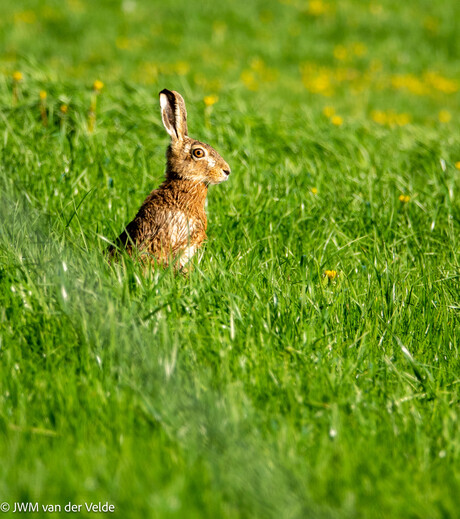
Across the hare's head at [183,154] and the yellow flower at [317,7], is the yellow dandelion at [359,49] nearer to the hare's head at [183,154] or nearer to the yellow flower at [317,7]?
the yellow flower at [317,7]

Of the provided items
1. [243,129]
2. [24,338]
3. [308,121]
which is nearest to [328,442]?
[24,338]

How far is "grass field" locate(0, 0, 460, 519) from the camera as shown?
226 cm

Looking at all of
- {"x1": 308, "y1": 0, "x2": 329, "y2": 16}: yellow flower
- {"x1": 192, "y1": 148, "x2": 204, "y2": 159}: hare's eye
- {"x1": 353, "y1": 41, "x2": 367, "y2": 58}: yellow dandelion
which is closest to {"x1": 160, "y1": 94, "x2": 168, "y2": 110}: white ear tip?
{"x1": 192, "y1": 148, "x2": 204, "y2": 159}: hare's eye

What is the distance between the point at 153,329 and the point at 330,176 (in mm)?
2820

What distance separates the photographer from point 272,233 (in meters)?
4.30

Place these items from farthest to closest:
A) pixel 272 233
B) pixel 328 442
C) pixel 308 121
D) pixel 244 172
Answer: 1. pixel 308 121
2. pixel 244 172
3. pixel 272 233
4. pixel 328 442

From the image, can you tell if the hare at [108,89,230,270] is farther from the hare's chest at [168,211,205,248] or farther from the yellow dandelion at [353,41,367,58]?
the yellow dandelion at [353,41,367,58]

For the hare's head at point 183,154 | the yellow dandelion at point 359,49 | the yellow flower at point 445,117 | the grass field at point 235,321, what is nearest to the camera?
the grass field at point 235,321

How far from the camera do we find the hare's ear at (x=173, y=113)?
4.13 metres

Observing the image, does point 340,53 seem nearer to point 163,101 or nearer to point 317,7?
point 317,7

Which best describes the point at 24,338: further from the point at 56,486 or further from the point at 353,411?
the point at 353,411

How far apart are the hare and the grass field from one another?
0.17 meters

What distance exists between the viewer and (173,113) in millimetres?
4188

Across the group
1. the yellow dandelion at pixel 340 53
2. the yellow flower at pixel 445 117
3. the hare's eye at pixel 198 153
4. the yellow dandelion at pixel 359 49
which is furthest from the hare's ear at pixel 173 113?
the yellow dandelion at pixel 359 49
